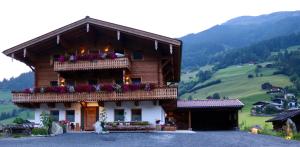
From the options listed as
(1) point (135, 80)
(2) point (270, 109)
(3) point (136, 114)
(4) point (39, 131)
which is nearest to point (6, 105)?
(2) point (270, 109)

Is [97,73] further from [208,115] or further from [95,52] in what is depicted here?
[208,115]

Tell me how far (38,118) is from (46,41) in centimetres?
688

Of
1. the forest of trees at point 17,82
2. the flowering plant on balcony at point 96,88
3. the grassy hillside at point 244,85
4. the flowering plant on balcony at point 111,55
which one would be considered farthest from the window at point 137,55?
the forest of trees at point 17,82

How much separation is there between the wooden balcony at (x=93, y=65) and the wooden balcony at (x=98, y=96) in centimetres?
230

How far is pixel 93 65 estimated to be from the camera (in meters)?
38.2

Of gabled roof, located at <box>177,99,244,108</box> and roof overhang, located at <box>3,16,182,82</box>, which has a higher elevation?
roof overhang, located at <box>3,16,182,82</box>

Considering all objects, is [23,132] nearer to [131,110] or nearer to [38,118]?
[38,118]

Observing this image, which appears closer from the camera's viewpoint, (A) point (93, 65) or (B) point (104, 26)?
(B) point (104, 26)

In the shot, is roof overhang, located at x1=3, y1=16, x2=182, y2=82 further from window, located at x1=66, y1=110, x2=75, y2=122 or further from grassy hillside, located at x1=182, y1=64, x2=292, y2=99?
grassy hillside, located at x1=182, y1=64, x2=292, y2=99

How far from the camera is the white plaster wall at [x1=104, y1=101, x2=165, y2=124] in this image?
3716 cm

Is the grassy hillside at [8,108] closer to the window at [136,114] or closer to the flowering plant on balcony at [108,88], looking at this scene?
the window at [136,114]

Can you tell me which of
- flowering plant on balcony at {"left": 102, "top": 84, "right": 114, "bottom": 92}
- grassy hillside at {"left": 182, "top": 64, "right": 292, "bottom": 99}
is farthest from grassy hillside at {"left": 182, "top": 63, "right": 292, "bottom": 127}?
flowering plant on balcony at {"left": 102, "top": 84, "right": 114, "bottom": 92}

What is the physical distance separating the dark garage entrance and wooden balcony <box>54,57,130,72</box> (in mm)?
12601

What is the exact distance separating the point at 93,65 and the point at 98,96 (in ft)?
9.50
